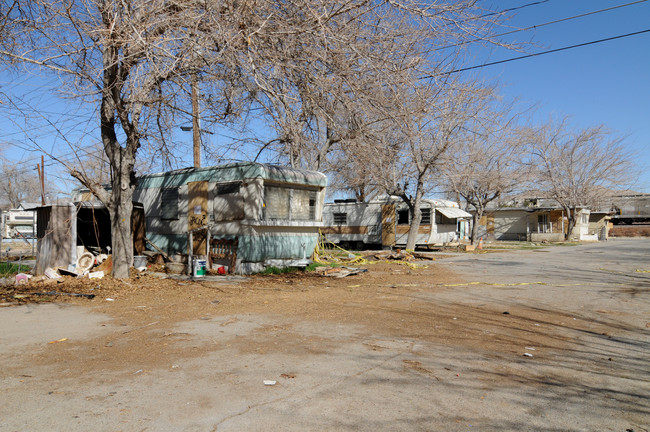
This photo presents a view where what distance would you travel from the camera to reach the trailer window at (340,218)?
25936 millimetres

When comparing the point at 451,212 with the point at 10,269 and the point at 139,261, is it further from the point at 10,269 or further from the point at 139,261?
the point at 10,269

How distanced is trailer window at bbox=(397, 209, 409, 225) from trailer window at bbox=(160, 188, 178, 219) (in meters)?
13.7

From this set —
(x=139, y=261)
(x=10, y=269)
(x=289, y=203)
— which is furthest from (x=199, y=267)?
(x=10, y=269)

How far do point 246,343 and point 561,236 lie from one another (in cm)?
3949

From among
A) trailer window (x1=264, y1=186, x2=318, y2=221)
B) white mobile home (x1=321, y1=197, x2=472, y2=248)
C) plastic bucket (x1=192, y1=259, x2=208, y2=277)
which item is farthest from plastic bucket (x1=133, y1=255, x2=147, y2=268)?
white mobile home (x1=321, y1=197, x2=472, y2=248)

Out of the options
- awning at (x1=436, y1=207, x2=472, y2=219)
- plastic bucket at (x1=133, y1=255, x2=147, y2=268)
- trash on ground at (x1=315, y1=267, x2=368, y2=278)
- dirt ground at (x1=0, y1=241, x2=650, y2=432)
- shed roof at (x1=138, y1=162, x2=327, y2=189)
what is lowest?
dirt ground at (x1=0, y1=241, x2=650, y2=432)

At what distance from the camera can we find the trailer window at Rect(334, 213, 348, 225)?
1021 inches

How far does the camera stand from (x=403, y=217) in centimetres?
2506

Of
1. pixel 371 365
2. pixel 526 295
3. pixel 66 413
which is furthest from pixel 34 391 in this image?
pixel 526 295

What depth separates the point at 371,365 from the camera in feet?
16.1

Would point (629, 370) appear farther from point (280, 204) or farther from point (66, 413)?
point (280, 204)

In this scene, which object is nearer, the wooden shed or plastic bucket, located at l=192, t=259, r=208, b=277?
the wooden shed

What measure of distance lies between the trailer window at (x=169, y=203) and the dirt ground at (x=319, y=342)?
3.74 metres

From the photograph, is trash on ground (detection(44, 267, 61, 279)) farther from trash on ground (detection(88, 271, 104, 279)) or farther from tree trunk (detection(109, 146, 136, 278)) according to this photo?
tree trunk (detection(109, 146, 136, 278))
